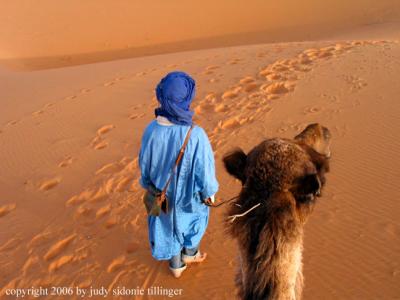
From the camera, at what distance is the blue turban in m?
2.45

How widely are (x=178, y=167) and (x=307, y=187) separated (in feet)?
4.10

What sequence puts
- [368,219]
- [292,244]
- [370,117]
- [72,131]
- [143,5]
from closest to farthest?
[292,244]
[368,219]
[370,117]
[72,131]
[143,5]

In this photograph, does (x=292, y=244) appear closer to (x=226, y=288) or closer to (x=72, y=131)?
(x=226, y=288)

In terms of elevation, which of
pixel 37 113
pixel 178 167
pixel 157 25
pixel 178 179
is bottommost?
pixel 37 113

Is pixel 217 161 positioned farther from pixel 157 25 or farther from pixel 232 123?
pixel 157 25

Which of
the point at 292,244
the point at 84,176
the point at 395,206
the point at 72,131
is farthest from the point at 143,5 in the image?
the point at 292,244

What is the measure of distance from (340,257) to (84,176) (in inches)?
156

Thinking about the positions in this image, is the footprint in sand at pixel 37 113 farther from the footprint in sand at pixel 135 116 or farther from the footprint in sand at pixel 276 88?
the footprint in sand at pixel 276 88

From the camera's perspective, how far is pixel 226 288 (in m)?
3.56

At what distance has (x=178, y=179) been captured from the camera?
9.12 feet

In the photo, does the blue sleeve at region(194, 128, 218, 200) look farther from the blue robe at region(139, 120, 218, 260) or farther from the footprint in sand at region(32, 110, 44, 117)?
the footprint in sand at region(32, 110, 44, 117)

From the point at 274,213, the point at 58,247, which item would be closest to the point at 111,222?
the point at 58,247

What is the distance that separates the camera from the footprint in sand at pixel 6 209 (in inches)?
201

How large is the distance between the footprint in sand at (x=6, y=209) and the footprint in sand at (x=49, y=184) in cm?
47
